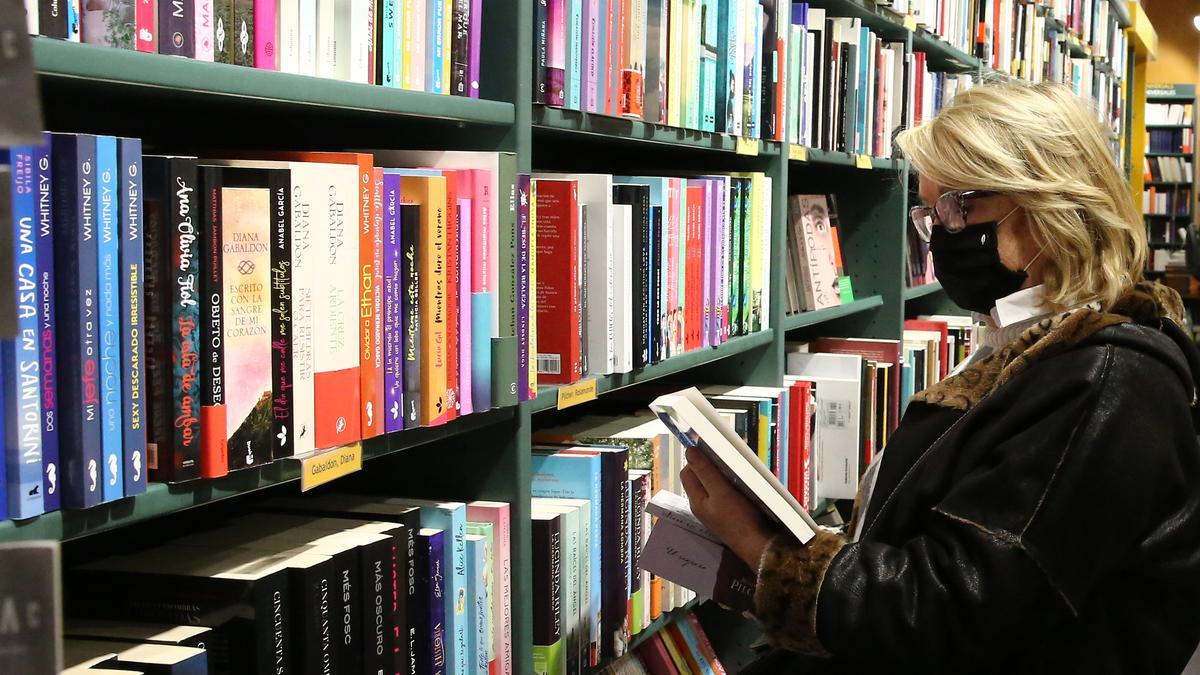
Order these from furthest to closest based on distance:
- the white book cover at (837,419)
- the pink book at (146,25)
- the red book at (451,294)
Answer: the white book cover at (837,419) → the red book at (451,294) → the pink book at (146,25)

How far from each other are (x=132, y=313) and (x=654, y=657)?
4.78 ft

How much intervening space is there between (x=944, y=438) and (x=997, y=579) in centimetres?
22

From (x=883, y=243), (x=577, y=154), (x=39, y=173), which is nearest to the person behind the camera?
(x=39, y=173)

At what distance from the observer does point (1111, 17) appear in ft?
22.6

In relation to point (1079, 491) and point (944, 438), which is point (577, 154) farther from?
point (1079, 491)

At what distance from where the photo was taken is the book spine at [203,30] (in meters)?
1.08

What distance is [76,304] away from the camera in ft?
3.06

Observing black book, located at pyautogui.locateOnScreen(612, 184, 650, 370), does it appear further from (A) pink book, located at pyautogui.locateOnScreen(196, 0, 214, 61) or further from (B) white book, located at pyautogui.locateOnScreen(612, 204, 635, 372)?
(A) pink book, located at pyautogui.locateOnScreen(196, 0, 214, 61)

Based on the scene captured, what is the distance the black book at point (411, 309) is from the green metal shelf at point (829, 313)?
142cm

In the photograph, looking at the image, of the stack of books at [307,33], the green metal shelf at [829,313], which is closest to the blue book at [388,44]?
the stack of books at [307,33]

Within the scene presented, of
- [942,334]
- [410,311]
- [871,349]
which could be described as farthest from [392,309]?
[942,334]

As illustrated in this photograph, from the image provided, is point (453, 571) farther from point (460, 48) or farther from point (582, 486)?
point (460, 48)

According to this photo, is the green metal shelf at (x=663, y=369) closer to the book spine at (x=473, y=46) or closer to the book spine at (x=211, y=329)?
the book spine at (x=473, y=46)

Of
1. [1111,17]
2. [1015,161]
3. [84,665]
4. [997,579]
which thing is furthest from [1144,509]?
[1111,17]
